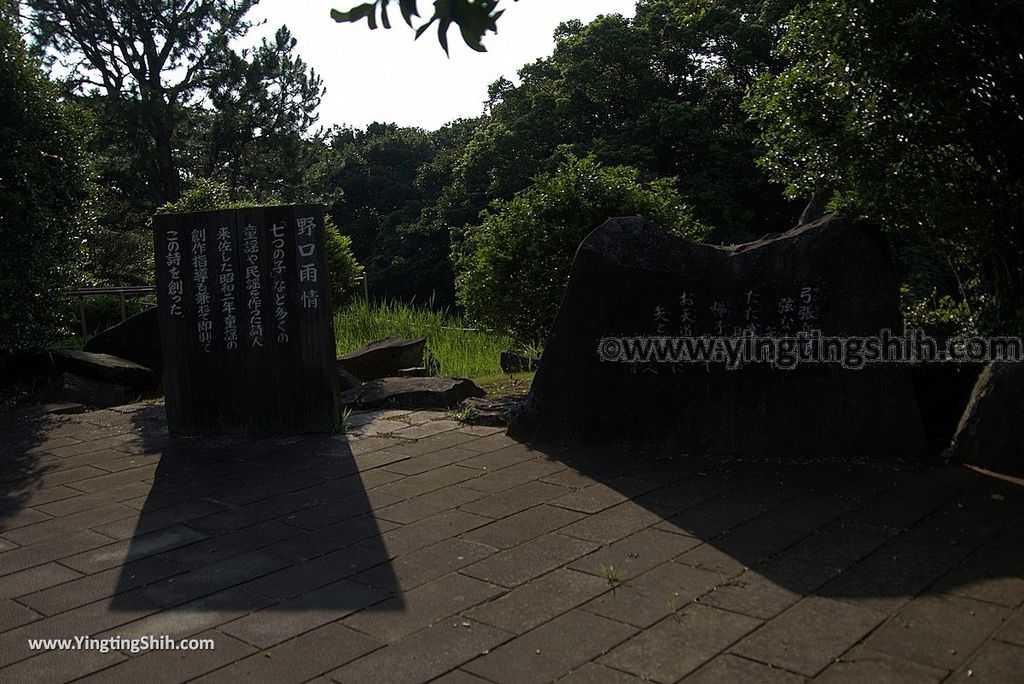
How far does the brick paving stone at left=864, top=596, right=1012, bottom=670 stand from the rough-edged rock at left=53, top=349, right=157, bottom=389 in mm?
8039

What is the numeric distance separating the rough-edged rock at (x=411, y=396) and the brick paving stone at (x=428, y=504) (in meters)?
2.63

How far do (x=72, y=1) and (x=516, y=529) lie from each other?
22.6m

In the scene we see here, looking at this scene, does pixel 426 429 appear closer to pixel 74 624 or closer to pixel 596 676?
pixel 74 624

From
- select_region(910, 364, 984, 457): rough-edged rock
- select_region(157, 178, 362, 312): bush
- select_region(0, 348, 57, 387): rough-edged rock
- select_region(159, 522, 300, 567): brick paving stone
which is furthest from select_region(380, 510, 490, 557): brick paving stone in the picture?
select_region(157, 178, 362, 312): bush

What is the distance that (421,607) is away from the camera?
11.3ft

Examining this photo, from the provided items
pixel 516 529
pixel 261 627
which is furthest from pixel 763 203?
pixel 261 627

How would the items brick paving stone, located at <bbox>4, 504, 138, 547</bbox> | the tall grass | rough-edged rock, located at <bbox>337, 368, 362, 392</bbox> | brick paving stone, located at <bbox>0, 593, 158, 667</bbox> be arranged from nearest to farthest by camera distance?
brick paving stone, located at <bbox>0, 593, 158, 667</bbox> → brick paving stone, located at <bbox>4, 504, 138, 547</bbox> → rough-edged rock, located at <bbox>337, 368, 362, 392</bbox> → the tall grass

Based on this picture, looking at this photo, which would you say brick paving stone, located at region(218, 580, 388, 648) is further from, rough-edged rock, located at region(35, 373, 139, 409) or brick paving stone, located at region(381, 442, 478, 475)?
rough-edged rock, located at region(35, 373, 139, 409)

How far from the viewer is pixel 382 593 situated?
3588 mm

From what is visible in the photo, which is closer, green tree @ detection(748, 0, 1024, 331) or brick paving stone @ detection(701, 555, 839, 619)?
brick paving stone @ detection(701, 555, 839, 619)

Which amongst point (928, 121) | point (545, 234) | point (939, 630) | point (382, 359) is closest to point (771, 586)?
point (939, 630)

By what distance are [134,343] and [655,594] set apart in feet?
27.0

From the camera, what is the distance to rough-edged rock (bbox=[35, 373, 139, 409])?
333 inches

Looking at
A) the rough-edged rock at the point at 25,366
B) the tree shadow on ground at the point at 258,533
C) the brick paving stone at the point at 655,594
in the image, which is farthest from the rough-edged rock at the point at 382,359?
the brick paving stone at the point at 655,594
